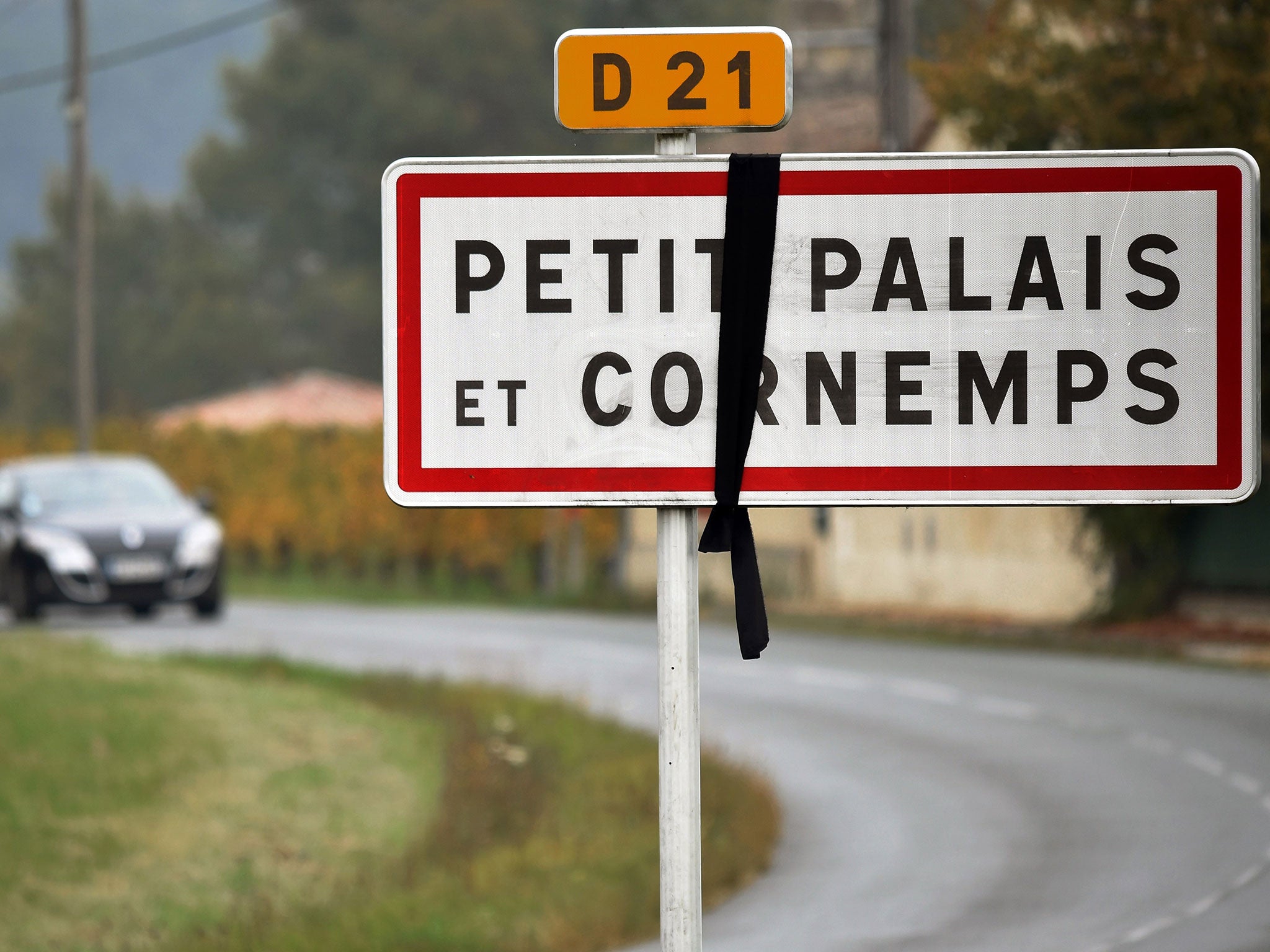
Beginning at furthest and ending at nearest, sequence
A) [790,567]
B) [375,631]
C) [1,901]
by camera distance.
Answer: [790,567], [375,631], [1,901]

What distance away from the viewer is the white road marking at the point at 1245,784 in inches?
482

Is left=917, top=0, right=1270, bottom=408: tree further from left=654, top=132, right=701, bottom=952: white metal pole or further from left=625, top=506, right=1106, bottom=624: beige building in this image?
left=654, top=132, right=701, bottom=952: white metal pole

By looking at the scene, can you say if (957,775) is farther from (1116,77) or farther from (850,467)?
(850,467)

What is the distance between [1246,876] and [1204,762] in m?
3.73

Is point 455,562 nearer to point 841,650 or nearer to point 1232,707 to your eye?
point 841,650

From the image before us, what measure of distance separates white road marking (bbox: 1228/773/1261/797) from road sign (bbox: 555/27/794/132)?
9888 millimetres

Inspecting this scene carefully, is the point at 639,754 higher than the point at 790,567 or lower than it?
higher

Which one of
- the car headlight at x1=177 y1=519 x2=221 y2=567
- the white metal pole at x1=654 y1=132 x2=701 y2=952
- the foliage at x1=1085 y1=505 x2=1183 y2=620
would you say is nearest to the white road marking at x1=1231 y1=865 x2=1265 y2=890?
the white metal pole at x1=654 y1=132 x2=701 y2=952

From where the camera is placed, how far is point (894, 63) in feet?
79.2

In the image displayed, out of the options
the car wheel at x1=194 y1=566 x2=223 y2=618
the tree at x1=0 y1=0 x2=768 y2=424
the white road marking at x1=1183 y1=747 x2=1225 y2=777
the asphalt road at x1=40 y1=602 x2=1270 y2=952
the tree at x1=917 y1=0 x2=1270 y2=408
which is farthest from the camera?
the tree at x1=0 y1=0 x2=768 y2=424

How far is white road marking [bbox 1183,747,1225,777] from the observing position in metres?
13.0

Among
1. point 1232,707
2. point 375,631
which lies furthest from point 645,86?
point 375,631

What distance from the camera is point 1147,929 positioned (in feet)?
28.5

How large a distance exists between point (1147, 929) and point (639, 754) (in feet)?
17.2
